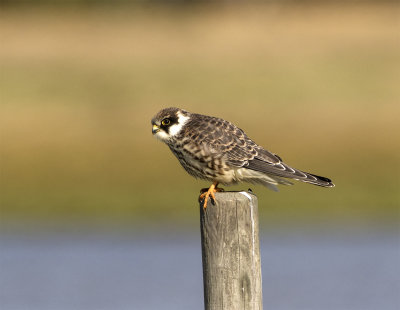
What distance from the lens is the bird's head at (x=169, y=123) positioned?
8945 mm

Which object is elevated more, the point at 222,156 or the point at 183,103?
the point at 183,103

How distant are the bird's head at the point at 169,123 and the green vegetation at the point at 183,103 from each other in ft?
24.6

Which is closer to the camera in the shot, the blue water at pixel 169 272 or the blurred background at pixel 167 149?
the blue water at pixel 169 272

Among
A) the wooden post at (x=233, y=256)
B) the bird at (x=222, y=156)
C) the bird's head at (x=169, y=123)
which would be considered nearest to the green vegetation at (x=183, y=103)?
the bird's head at (x=169, y=123)

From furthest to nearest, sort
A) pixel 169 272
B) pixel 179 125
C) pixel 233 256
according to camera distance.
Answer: pixel 169 272
pixel 179 125
pixel 233 256

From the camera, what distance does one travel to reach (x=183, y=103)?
74.1 feet

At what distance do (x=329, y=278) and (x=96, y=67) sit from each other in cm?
1305

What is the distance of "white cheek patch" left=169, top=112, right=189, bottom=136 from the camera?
892 cm

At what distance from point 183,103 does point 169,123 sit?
13606mm

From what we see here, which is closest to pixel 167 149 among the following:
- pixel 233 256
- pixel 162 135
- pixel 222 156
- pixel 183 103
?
pixel 183 103

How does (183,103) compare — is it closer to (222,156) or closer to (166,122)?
(166,122)

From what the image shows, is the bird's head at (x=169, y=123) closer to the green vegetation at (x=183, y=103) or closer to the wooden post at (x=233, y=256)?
the wooden post at (x=233, y=256)

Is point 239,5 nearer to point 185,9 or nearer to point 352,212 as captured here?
point 185,9

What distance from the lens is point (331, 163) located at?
1889 centimetres
